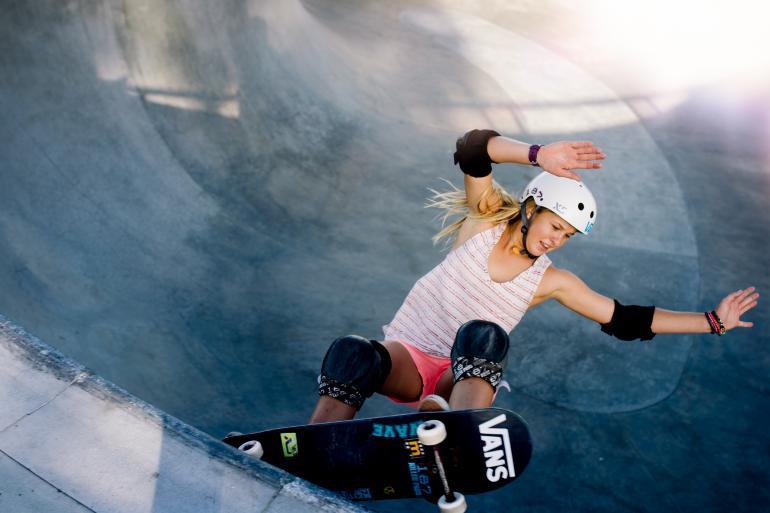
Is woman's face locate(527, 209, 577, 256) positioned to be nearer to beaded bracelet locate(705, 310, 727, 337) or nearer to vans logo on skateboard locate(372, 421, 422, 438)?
beaded bracelet locate(705, 310, 727, 337)

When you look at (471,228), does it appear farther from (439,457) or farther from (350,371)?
(439,457)

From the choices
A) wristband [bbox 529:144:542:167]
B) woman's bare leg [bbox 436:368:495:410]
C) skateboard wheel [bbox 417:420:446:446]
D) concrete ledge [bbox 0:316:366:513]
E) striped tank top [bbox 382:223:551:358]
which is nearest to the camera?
concrete ledge [bbox 0:316:366:513]

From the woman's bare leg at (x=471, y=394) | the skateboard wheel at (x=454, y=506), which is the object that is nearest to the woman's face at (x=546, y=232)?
the woman's bare leg at (x=471, y=394)

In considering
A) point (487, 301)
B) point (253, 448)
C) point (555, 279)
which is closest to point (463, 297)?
point (487, 301)

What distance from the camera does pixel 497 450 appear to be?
143 inches

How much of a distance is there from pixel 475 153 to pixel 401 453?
1609 mm

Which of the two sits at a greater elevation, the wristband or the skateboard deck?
the wristband

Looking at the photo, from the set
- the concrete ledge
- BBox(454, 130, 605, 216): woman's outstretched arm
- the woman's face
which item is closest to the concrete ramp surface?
the woman's face

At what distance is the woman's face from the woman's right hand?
26 cm

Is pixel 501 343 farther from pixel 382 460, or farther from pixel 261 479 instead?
pixel 261 479

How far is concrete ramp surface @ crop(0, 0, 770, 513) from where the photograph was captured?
18.2 feet

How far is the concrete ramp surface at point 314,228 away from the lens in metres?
5.56

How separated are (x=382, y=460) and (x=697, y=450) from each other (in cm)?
282

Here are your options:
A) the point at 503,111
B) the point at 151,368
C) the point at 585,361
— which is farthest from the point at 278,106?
the point at 585,361
